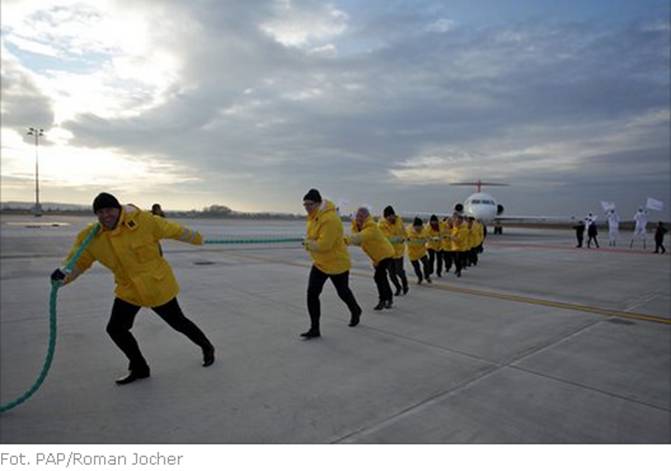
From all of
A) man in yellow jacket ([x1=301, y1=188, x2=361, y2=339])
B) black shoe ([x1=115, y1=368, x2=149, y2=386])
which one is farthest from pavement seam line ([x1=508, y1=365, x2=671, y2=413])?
black shoe ([x1=115, y1=368, x2=149, y2=386])

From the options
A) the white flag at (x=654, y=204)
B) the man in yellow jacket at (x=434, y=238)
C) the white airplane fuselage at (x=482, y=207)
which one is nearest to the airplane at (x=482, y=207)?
the white airplane fuselage at (x=482, y=207)

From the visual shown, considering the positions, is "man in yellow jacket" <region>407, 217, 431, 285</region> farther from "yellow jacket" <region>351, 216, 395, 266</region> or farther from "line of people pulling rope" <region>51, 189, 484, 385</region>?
"line of people pulling rope" <region>51, 189, 484, 385</region>

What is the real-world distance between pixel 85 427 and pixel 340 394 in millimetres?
2016

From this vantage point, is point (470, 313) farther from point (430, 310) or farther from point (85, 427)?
point (85, 427)

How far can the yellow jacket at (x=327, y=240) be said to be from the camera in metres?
5.14

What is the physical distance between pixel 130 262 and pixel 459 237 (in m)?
9.12

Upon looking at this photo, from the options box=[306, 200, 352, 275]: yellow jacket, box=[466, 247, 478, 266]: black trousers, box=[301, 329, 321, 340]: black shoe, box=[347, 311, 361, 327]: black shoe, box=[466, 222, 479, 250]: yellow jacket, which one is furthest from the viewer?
box=[466, 247, 478, 266]: black trousers

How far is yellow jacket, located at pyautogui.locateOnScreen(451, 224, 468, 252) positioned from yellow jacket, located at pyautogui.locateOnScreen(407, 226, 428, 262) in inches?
83.0

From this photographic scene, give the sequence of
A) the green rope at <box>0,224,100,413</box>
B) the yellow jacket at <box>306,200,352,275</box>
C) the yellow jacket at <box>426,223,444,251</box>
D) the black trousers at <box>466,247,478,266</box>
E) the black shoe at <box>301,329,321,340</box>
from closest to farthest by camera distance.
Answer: the green rope at <box>0,224,100,413</box>, the yellow jacket at <box>306,200,352,275</box>, the black shoe at <box>301,329,321,340</box>, the yellow jacket at <box>426,223,444,251</box>, the black trousers at <box>466,247,478,266</box>

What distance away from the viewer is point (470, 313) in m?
6.88

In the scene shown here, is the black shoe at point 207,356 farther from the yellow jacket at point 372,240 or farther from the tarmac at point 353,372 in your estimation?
the yellow jacket at point 372,240

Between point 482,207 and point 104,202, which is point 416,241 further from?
point 482,207

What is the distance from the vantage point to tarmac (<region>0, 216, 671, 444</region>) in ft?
10.2

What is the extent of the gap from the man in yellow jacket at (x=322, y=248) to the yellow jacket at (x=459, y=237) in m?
6.27
